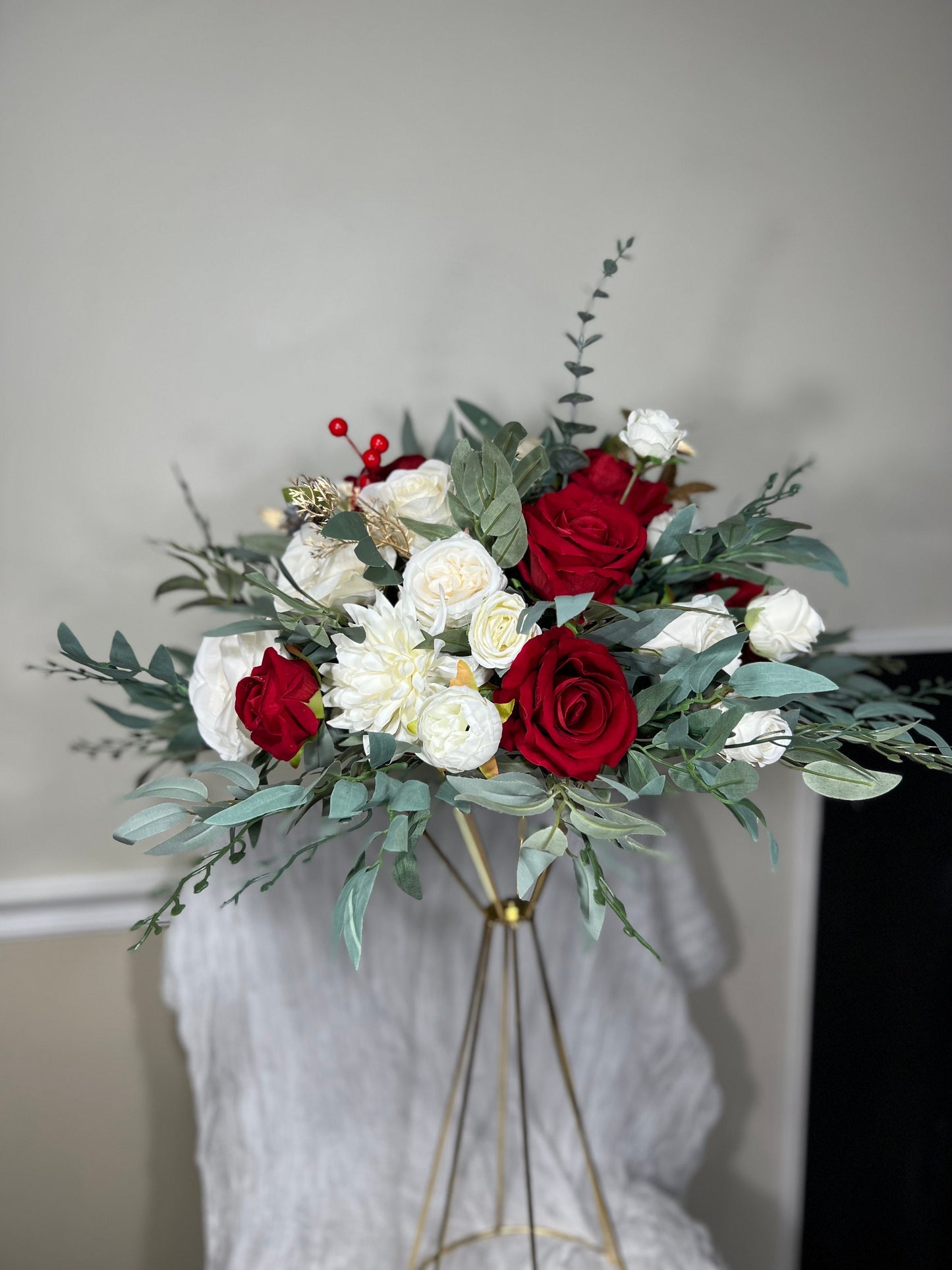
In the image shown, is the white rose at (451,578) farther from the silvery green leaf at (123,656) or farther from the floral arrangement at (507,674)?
the silvery green leaf at (123,656)

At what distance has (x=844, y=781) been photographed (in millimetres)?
657

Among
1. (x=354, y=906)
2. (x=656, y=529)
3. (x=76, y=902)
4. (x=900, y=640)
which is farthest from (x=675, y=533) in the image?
(x=76, y=902)

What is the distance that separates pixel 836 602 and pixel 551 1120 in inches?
32.3

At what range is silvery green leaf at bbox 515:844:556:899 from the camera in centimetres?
60

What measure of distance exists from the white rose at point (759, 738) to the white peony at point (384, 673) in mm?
227

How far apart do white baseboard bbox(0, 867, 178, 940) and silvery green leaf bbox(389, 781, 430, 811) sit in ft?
2.11

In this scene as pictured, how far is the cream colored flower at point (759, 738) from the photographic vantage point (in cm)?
67

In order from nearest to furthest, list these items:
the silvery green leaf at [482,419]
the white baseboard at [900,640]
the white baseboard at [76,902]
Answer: the silvery green leaf at [482,419] < the white baseboard at [76,902] < the white baseboard at [900,640]

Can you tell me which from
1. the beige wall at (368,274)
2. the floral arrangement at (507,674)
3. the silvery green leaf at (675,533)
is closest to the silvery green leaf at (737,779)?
the floral arrangement at (507,674)

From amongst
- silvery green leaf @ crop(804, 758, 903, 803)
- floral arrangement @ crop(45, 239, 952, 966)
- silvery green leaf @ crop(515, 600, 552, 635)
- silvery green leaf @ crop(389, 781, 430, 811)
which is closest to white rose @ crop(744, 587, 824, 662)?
floral arrangement @ crop(45, 239, 952, 966)

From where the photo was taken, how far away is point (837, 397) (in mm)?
1281

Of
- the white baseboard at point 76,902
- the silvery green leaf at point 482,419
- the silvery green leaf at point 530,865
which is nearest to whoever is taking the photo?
the silvery green leaf at point 530,865

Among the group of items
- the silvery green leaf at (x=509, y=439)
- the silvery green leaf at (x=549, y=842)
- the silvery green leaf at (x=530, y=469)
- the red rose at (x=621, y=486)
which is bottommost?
the silvery green leaf at (x=549, y=842)

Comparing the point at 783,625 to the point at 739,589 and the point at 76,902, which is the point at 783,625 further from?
the point at 76,902
